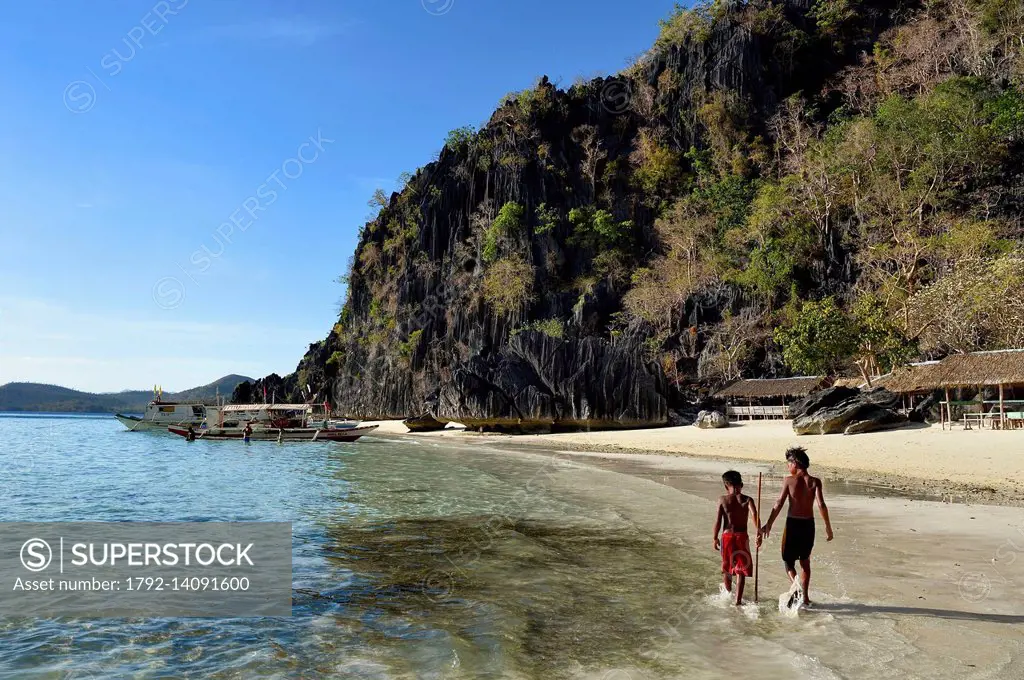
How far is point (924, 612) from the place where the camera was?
22.1 ft

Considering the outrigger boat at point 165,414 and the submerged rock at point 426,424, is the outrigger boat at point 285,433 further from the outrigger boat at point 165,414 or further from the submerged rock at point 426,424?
the outrigger boat at point 165,414

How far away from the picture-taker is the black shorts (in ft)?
22.9

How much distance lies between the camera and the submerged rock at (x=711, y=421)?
35.7m

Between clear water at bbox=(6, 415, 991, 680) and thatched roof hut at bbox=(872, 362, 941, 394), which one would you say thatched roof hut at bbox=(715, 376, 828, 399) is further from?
clear water at bbox=(6, 415, 991, 680)

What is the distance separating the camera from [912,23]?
55938 mm

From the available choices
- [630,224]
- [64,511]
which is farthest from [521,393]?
[64,511]

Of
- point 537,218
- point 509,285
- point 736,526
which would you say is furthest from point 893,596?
point 537,218

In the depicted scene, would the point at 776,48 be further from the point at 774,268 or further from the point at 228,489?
the point at 228,489

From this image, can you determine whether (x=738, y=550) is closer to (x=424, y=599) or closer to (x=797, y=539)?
(x=797, y=539)

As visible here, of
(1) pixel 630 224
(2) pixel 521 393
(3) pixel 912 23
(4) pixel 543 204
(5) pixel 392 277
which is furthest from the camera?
(5) pixel 392 277

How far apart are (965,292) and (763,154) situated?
28.5 meters

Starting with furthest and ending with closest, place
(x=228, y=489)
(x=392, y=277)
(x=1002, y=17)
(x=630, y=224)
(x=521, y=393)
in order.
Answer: (x=392, y=277)
(x=630, y=224)
(x=1002, y=17)
(x=521, y=393)
(x=228, y=489)

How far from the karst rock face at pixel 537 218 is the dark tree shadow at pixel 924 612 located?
3989 centimetres

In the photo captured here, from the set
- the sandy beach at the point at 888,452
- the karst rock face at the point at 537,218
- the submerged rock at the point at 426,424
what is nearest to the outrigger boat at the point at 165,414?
the karst rock face at the point at 537,218
